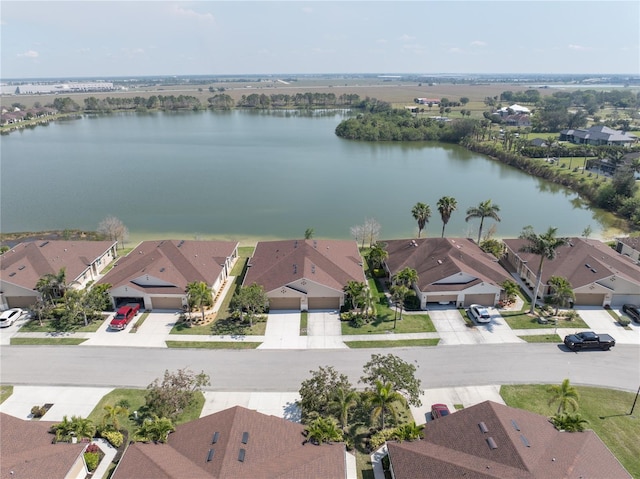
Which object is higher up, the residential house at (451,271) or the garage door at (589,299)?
the residential house at (451,271)

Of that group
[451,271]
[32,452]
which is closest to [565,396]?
[451,271]

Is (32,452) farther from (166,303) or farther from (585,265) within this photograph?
(585,265)

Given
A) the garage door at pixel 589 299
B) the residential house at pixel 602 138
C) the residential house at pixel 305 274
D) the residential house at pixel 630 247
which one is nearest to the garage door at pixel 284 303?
the residential house at pixel 305 274

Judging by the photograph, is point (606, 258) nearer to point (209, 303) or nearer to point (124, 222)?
point (209, 303)

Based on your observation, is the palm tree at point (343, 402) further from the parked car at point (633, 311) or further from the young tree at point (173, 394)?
the parked car at point (633, 311)

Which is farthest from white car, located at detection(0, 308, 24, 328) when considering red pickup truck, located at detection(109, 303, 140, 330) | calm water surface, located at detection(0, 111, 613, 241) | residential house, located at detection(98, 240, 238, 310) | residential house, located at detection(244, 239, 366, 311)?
calm water surface, located at detection(0, 111, 613, 241)

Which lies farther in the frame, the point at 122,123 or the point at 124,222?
the point at 122,123

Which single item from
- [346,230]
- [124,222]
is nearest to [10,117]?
[124,222]
